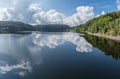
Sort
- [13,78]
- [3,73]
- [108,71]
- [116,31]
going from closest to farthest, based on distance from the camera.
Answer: [13,78] < [3,73] < [108,71] < [116,31]

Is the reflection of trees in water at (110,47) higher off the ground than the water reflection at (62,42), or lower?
lower

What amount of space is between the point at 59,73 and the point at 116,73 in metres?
8.30

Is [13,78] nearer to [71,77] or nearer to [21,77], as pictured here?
[21,77]

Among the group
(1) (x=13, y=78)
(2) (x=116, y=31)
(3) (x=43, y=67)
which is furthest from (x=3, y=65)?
(2) (x=116, y=31)

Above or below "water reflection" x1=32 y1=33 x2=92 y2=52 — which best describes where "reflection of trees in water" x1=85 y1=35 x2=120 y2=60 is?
below

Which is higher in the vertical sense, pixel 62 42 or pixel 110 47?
pixel 62 42

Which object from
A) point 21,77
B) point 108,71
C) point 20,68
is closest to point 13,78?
point 21,77

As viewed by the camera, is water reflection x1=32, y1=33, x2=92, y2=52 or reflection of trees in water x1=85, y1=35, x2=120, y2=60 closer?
reflection of trees in water x1=85, y1=35, x2=120, y2=60

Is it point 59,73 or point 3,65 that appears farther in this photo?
point 3,65

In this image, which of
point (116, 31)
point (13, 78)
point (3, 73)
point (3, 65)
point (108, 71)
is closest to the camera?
point (13, 78)

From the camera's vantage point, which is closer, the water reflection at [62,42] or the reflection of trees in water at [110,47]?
the reflection of trees in water at [110,47]

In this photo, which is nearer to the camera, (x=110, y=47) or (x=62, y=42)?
(x=110, y=47)

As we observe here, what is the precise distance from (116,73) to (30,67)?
13.2 m

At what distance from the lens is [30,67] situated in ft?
112
